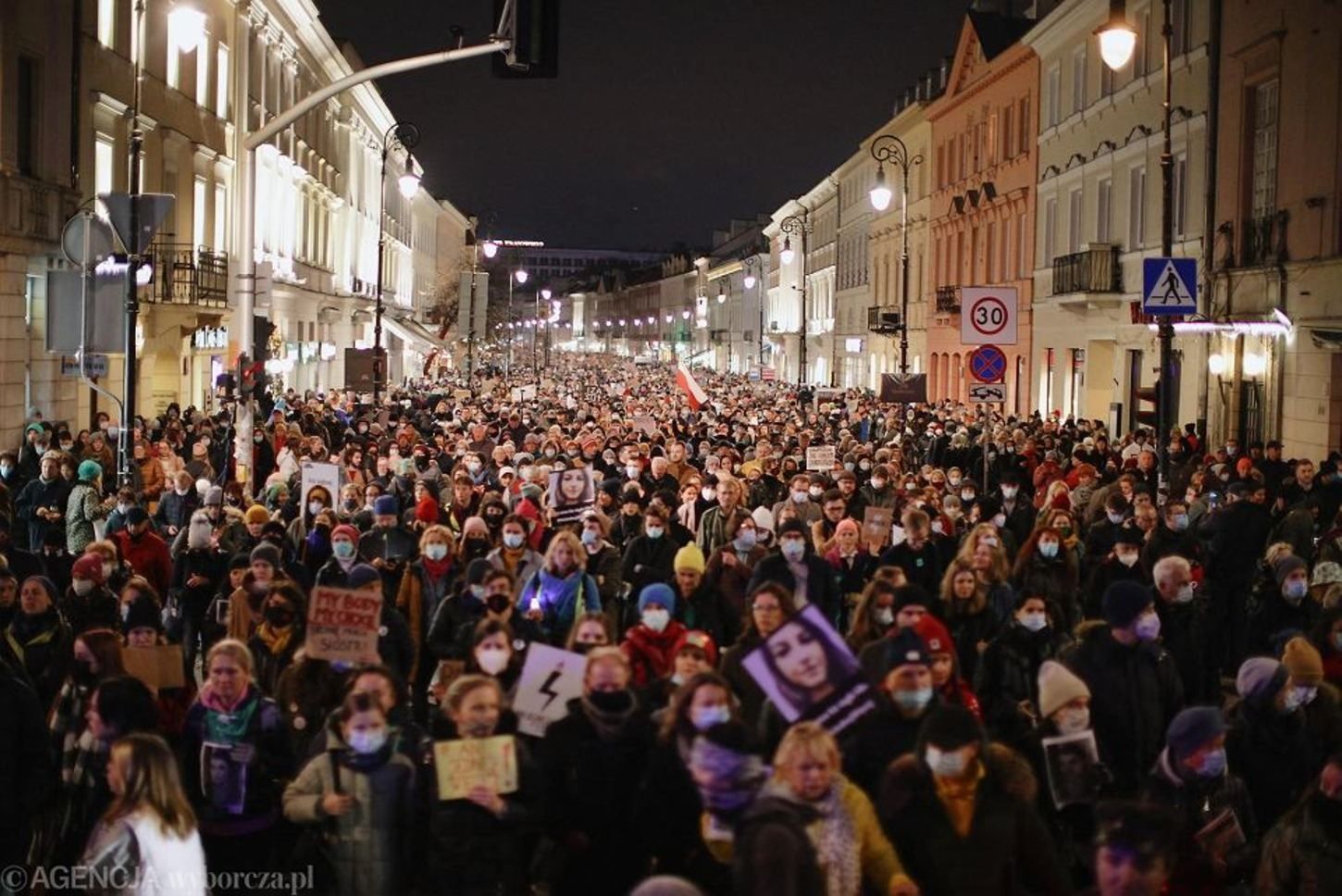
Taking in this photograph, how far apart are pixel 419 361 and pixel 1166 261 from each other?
254 feet

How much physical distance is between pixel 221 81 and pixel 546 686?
116ft

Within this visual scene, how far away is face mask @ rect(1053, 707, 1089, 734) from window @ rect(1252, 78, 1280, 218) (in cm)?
2323

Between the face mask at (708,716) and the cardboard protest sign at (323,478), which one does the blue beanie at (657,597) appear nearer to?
the face mask at (708,716)

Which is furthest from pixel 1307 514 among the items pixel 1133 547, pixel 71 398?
pixel 71 398

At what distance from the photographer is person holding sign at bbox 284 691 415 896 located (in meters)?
6.81

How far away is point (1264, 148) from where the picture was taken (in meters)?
30.1

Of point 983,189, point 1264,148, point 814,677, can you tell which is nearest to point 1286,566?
point 814,677

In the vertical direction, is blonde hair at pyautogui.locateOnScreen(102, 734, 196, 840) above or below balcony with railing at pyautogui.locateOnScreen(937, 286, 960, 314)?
below

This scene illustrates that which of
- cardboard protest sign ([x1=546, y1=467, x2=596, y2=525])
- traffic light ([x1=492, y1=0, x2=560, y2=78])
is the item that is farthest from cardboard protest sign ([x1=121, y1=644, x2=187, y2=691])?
cardboard protest sign ([x1=546, y1=467, x2=596, y2=525])

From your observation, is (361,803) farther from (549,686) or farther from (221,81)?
(221,81)

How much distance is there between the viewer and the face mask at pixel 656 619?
9430mm

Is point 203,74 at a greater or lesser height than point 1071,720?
greater

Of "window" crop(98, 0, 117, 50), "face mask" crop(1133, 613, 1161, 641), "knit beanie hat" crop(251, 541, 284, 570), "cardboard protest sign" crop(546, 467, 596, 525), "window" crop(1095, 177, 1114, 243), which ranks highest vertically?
"window" crop(98, 0, 117, 50)

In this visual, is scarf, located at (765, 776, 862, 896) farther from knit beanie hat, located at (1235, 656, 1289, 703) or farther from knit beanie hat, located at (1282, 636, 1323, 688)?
knit beanie hat, located at (1282, 636, 1323, 688)
